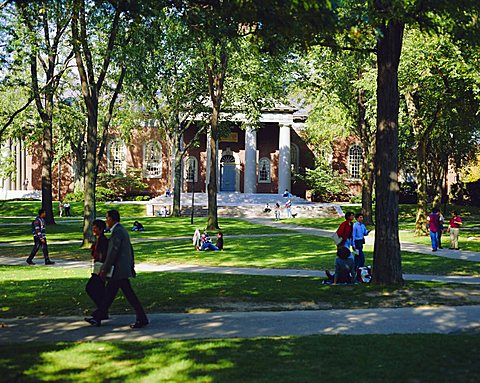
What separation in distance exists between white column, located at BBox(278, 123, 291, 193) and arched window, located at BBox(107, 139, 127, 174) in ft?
48.6

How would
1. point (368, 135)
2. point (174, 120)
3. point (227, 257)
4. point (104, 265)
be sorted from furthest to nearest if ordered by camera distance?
point (174, 120) < point (368, 135) < point (227, 257) < point (104, 265)

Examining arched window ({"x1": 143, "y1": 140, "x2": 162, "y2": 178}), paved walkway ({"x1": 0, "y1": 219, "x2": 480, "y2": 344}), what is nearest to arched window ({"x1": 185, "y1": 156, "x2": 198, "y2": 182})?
arched window ({"x1": 143, "y1": 140, "x2": 162, "y2": 178})

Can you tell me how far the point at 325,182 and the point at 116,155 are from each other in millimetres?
20074

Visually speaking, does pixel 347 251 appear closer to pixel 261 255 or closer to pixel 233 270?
pixel 233 270

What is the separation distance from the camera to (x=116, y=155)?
5869 centimetres

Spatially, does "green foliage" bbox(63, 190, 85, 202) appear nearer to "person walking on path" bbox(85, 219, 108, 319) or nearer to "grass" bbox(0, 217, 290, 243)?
"grass" bbox(0, 217, 290, 243)

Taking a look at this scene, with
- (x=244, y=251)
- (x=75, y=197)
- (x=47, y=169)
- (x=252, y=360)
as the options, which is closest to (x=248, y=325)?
(x=252, y=360)

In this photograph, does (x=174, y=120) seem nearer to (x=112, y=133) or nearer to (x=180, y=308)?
(x=112, y=133)

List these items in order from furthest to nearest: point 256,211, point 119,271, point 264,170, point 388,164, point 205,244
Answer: point 264,170 → point 256,211 → point 205,244 → point 388,164 → point 119,271

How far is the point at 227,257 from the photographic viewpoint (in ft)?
66.2

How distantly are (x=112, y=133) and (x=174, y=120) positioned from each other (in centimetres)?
1776

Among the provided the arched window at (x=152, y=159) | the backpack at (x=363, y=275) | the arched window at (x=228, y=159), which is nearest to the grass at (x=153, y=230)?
the backpack at (x=363, y=275)

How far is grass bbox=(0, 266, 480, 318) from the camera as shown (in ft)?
35.5

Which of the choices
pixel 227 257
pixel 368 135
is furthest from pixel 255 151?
pixel 227 257
